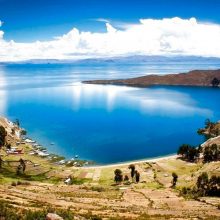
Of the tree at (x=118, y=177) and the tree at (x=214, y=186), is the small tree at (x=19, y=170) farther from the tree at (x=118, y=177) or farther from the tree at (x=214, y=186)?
the tree at (x=214, y=186)

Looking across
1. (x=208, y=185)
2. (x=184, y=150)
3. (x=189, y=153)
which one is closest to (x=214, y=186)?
(x=208, y=185)

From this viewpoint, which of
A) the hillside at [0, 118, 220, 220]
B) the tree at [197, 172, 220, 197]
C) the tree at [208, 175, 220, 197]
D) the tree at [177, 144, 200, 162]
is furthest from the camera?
the tree at [177, 144, 200, 162]

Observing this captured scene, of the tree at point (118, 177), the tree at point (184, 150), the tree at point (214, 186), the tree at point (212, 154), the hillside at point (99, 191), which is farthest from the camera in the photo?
the tree at point (184, 150)

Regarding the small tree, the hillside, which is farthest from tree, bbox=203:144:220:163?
the small tree

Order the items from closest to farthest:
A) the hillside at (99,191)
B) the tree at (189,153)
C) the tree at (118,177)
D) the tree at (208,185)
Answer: the hillside at (99,191)
the tree at (208,185)
the tree at (118,177)
the tree at (189,153)

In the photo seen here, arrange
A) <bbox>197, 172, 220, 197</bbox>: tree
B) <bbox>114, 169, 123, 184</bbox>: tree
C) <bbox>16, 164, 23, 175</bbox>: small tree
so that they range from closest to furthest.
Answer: <bbox>197, 172, 220, 197</bbox>: tree, <bbox>114, 169, 123, 184</bbox>: tree, <bbox>16, 164, 23, 175</bbox>: small tree

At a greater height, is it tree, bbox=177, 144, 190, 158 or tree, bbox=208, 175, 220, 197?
tree, bbox=177, 144, 190, 158

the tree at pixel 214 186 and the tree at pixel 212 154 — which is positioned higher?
the tree at pixel 212 154

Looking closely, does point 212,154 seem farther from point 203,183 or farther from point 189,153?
point 203,183

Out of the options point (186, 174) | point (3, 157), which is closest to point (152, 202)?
point (186, 174)

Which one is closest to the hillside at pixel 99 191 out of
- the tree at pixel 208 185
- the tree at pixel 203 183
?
the tree at pixel 208 185

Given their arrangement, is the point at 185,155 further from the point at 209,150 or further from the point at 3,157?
the point at 3,157

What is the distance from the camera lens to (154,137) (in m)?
199

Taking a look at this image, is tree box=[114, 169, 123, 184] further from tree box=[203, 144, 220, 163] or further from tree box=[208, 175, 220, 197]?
tree box=[203, 144, 220, 163]
